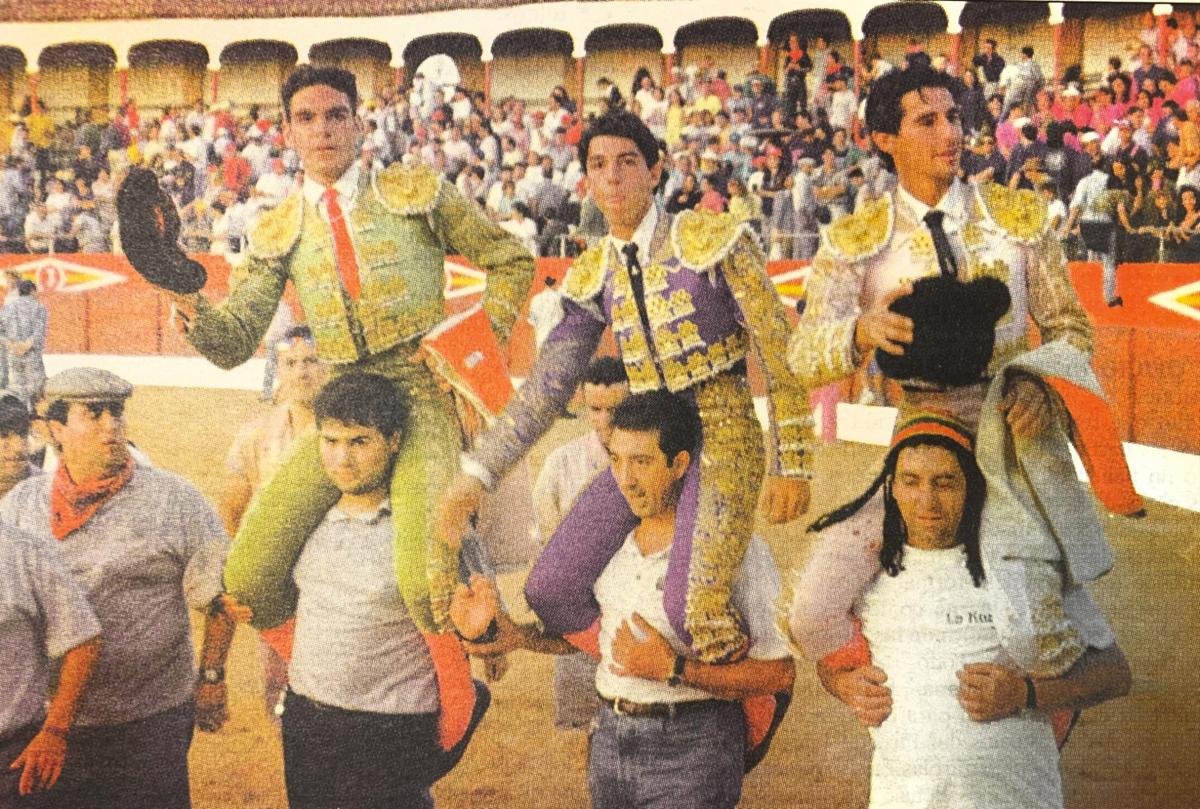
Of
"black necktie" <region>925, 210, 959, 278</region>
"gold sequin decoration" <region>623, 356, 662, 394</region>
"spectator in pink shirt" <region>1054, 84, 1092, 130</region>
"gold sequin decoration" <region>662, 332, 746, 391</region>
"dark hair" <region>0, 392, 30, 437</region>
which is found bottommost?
"dark hair" <region>0, 392, 30, 437</region>

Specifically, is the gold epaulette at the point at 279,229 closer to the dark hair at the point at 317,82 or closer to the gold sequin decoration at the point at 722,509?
the dark hair at the point at 317,82

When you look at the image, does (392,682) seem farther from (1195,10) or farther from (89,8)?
(1195,10)

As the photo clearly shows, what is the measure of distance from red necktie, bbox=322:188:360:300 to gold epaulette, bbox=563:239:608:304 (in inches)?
24.4

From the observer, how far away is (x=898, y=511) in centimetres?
407

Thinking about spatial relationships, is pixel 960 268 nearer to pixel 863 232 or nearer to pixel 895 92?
pixel 863 232

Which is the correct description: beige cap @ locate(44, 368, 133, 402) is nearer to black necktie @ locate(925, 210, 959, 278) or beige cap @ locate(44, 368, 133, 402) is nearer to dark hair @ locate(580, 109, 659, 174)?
dark hair @ locate(580, 109, 659, 174)

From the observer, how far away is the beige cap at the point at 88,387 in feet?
15.2

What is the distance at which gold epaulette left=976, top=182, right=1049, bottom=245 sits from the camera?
3959 mm

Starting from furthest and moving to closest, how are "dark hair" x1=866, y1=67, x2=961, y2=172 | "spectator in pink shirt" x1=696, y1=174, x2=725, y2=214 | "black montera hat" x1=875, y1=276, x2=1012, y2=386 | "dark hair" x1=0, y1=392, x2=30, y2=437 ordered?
"dark hair" x1=0, y1=392, x2=30, y2=437 → "spectator in pink shirt" x1=696, y1=174, x2=725, y2=214 → "dark hair" x1=866, y1=67, x2=961, y2=172 → "black montera hat" x1=875, y1=276, x2=1012, y2=386

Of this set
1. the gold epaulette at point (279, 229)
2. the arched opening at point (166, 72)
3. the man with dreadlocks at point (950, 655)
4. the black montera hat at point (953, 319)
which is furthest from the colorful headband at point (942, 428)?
the arched opening at point (166, 72)

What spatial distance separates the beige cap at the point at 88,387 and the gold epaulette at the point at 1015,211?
2.58 m

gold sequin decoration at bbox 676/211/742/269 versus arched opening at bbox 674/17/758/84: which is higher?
arched opening at bbox 674/17/758/84

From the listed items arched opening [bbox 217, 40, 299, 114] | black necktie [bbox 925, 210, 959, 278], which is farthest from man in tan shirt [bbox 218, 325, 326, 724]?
black necktie [bbox 925, 210, 959, 278]

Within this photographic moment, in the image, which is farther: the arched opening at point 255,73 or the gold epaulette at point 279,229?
the arched opening at point 255,73
